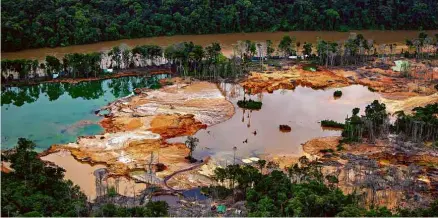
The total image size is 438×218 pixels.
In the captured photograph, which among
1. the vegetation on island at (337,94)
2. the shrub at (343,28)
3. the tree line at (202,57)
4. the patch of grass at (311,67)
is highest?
the shrub at (343,28)

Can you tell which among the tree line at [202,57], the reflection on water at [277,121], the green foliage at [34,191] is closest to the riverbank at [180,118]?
the reflection on water at [277,121]

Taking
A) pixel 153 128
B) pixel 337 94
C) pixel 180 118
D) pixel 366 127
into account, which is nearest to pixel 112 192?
pixel 153 128

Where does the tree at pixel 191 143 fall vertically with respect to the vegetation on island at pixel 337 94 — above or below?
below

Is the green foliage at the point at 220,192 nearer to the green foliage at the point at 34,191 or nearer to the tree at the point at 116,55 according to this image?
the green foliage at the point at 34,191

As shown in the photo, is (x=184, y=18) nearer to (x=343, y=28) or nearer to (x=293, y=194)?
(x=343, y=28)

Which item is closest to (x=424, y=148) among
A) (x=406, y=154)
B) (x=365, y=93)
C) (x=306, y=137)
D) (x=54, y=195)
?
(x=406, y=154)

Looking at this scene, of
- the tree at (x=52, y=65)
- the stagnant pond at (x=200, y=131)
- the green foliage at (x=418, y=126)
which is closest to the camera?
the stagnant pond at (x=200, y=131)
